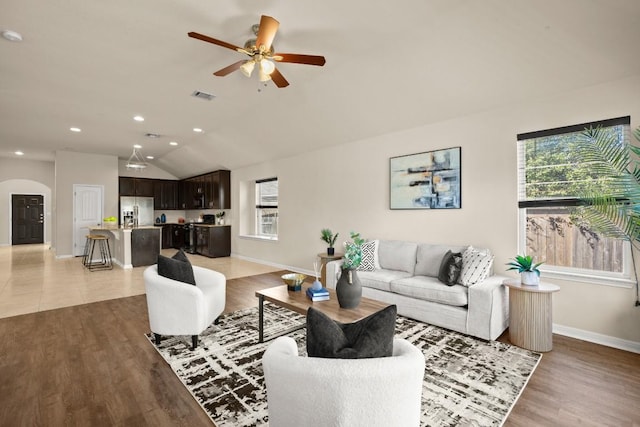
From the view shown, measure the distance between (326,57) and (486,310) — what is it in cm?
315

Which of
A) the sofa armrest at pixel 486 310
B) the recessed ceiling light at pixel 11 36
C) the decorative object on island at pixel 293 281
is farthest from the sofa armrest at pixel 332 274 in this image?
the recessed ceiling light at pixel 11 36

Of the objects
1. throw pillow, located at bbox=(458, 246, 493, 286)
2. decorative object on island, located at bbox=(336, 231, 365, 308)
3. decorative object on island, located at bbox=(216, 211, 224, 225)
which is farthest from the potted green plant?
decorative object on island, located at bbox=(216, 211, 224, 225)

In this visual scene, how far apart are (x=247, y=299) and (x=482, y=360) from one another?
123 inches

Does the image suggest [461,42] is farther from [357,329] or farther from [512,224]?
[357,329]

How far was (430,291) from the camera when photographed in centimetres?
340

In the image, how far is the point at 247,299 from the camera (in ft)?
14.8

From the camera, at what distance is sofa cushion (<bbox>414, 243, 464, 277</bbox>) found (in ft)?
12.8

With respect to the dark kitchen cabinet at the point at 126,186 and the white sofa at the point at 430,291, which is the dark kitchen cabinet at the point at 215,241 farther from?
the white sofa at the point at 430,291

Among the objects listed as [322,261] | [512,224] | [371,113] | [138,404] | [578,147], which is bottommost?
[138,404]

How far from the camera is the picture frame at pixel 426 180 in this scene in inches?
159

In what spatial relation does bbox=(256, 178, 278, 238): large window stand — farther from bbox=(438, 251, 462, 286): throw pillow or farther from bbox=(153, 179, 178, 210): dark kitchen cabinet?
bbox=(438, 251, 462, 286): throw pillow

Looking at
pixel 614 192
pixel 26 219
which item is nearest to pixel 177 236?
pixel 26 219

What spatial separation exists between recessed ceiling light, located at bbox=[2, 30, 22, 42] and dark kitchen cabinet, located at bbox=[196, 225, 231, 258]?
5855mm

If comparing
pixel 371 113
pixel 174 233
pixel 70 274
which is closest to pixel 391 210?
pixel 371 113
